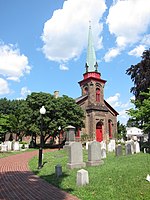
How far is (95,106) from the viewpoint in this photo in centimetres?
4166

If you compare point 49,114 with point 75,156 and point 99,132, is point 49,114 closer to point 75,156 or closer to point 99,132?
point 99,132

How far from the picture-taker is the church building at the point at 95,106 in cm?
4116

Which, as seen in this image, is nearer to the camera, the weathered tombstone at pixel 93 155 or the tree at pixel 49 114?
the weathered tombstone at pixel 93 155

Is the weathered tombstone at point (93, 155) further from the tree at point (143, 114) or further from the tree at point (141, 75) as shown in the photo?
the tree at point (141, 75)

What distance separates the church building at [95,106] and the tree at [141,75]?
14.2 m

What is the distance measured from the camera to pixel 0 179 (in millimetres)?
10219

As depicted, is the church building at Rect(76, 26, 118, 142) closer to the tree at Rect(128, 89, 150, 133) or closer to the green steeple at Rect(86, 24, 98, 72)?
the green steeple at Rect(86, 24, 98, 72)

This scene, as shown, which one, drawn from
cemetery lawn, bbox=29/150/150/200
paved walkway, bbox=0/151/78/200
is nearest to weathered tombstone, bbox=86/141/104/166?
cemetery lawn, bbox=29/150/150/200

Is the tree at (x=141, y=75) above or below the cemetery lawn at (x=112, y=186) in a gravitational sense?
above

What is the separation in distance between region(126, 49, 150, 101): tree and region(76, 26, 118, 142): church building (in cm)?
1423

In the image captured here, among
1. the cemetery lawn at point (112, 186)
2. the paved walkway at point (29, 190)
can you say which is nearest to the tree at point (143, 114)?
the cemetery lawn at point (112, 186)

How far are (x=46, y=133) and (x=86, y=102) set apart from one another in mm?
13176

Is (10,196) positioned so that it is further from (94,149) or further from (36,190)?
(94,149)

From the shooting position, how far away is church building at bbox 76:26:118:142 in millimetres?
41156
